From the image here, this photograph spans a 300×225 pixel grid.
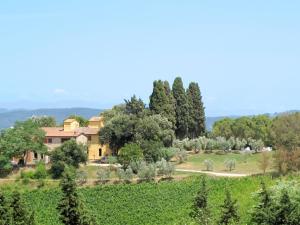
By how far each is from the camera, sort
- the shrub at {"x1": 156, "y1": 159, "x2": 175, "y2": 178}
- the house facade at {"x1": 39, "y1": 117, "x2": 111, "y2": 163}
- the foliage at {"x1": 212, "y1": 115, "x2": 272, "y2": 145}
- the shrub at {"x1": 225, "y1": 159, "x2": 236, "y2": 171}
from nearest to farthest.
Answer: the shrub at {"x1": 156, "y1": 159, "x2": 175, "y2": 178} → the shrub at {"x1": 225, "y1": 159, "x2": 236, "y2": 171} → the house facade at {"x1": 39, "y1": 117, "x2": 111, "y2": 163} → the foliage at {"x1": 212, "y1": 115, "x2": 272, "y2": 145}

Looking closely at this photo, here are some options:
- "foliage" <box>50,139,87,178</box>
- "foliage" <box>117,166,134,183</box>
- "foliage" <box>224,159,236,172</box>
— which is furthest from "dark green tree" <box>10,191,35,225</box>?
"foliage" <box>224,159,236,172</box>

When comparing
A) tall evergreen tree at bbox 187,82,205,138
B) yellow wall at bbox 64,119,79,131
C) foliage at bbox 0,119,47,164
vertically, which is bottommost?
foliage at bbox 0,119,47,164

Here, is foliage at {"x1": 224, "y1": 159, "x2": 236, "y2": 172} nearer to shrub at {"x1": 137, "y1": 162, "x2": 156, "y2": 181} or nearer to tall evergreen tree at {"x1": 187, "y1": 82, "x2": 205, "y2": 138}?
shrub at {"x1": 137, "y1": 162, "x2": 156, "y2": 181}

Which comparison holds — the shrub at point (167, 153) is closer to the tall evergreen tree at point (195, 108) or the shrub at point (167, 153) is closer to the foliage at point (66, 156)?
the foliage at point (66, 156)

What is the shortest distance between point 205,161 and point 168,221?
47.4ft

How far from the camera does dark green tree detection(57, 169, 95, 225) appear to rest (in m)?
21.3

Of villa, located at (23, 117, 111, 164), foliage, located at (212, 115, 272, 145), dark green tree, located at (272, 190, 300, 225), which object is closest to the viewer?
dark green tree, located at (272, 190, 300, 225)

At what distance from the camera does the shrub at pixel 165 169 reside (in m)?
46.5

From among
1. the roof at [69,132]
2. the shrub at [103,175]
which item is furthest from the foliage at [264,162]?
the roof at [69,132]

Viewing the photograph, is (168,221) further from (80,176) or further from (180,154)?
(180,154)

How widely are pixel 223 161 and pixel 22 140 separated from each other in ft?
59.5

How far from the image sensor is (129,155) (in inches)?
1887

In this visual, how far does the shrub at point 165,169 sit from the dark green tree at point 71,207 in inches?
988

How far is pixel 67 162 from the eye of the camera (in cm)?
4841
